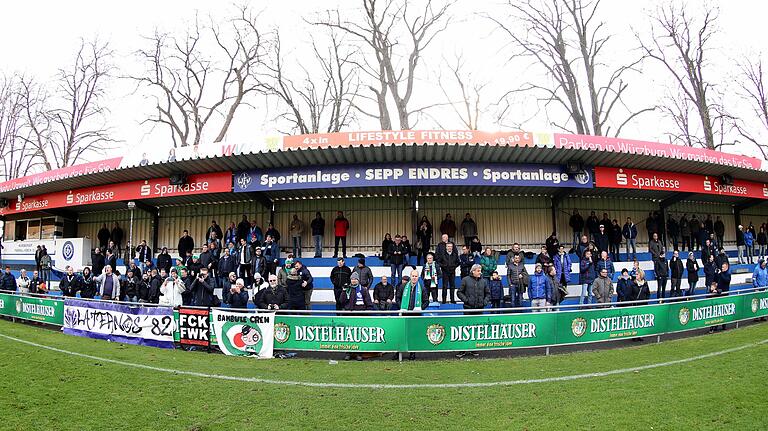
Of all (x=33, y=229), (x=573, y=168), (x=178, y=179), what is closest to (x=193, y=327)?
(x=178, y=179)

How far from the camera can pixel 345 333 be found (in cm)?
876

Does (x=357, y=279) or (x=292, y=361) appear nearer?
(x=292, y=361)

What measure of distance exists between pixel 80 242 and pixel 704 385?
2079 cm

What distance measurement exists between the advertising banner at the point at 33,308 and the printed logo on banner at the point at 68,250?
5.13 m

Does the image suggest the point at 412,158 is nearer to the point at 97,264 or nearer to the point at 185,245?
the point at 185,245

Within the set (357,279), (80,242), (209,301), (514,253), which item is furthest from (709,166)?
(80,242)

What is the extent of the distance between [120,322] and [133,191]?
6233mm

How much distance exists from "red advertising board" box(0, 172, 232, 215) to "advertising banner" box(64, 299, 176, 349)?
4324mm

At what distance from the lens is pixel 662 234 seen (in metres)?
17.0

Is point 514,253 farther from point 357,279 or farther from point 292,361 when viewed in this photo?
point 292,361

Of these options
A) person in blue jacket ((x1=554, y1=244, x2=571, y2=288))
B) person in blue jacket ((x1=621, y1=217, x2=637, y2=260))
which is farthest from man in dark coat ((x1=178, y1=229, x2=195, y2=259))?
person in blue jacket ((x1=621, y1=217, x2=637, y2=260))

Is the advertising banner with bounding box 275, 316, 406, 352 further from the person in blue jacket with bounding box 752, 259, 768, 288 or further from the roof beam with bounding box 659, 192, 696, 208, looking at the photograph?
the roof beam with bounding box 659, 192, 696, 208

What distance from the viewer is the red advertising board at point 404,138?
460 inches

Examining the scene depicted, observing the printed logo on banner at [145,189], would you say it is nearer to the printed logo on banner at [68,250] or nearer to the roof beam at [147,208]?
the roof beam at [147,208]
